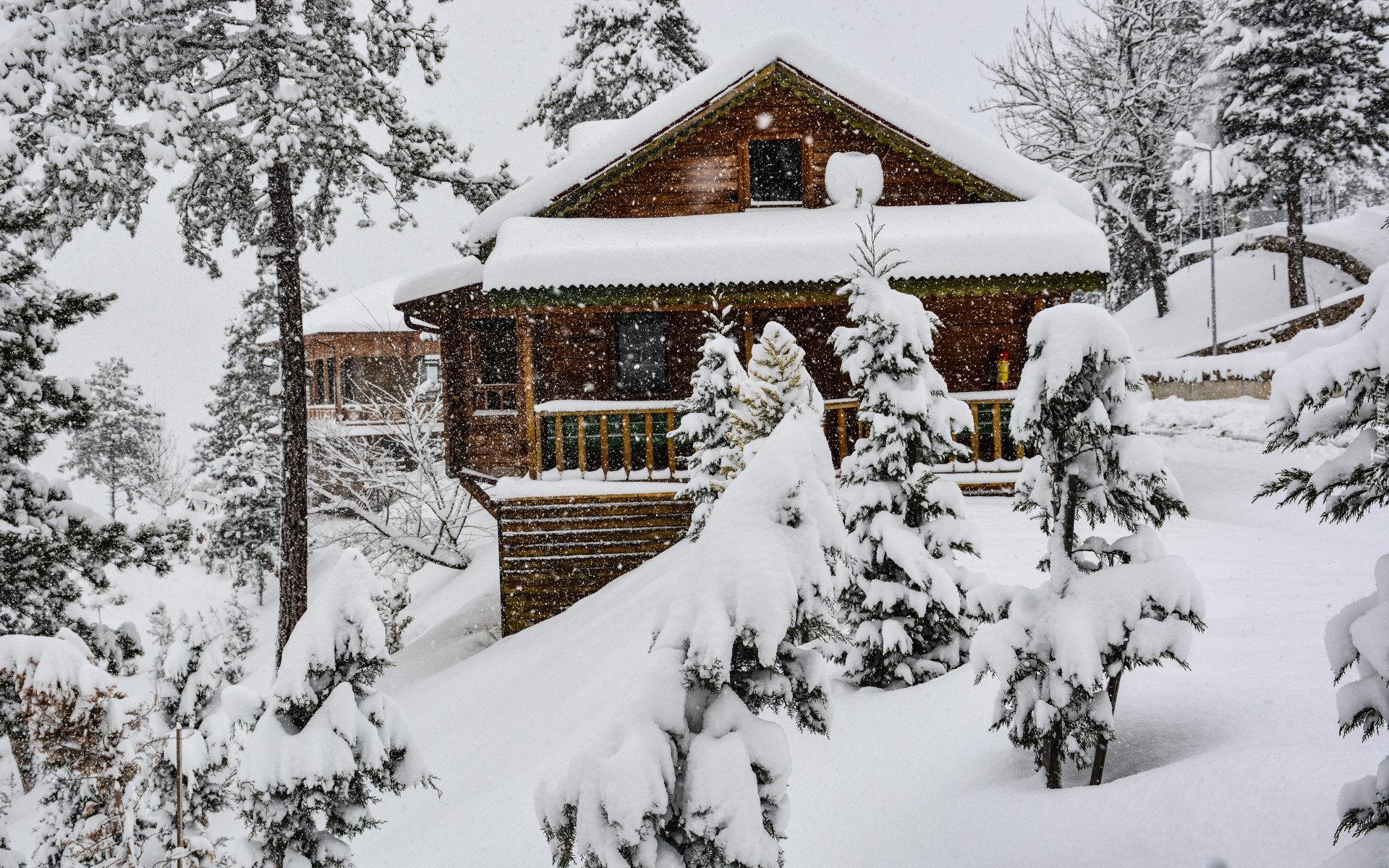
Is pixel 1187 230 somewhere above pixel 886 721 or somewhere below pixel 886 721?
above

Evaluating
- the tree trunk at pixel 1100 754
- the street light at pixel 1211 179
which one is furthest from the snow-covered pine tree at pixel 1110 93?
the tree trunk at pixel 1100 754

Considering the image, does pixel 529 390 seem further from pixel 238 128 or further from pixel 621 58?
pixel 621 58

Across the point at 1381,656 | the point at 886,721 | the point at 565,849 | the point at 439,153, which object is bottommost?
the point at 886,721

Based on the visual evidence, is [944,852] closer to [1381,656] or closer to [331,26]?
[1381,656]

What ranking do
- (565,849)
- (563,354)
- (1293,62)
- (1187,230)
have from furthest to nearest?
(1187,230), (1293,62), (563,354), (565,849)

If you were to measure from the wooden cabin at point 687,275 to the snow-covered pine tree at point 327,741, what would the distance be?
6.57 meters

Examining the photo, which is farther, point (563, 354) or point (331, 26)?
point (563, 354)

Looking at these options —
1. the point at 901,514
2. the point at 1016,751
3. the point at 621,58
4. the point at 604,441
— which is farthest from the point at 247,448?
the point at 1016,751

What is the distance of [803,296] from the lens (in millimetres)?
12414

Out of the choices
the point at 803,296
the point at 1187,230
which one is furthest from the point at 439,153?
the point at 1187,230

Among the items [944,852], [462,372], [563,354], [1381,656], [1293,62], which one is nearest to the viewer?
[1381,656]

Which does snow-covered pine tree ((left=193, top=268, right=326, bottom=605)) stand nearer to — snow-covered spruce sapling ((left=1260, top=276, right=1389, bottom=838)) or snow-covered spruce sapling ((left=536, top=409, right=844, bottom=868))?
snow-covered spruce sapling ((left=536, top=409, right=844, bottom=868))

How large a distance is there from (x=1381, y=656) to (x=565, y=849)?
3167 mm

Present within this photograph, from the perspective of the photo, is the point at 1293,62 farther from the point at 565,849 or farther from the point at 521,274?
the point at 565,849
